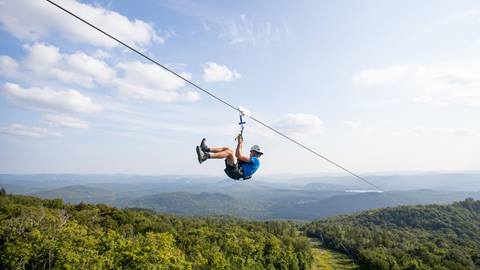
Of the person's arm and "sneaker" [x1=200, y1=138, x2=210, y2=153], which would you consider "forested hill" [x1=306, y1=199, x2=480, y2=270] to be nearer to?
the person's arm

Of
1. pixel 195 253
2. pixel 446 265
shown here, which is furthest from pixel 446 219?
pixel 195 253

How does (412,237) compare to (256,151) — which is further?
(412,237)

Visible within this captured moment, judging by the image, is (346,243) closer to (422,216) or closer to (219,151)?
(422,216)

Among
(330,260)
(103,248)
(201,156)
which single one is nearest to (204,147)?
(201,156)

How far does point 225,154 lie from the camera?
34.4 feet

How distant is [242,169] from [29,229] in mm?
43978

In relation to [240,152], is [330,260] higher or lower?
lower

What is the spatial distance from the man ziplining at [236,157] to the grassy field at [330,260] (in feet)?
249

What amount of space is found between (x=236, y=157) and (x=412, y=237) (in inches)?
4995

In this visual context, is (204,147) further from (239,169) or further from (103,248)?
(103,248)

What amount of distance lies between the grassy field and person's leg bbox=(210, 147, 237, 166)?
76987mm

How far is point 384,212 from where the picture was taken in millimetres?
164125

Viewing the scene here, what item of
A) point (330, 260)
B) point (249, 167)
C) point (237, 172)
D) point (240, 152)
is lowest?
point (330, 260)

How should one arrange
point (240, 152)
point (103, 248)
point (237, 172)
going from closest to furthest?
point (240, 152) → point (237, 172) → point (103, 248)
